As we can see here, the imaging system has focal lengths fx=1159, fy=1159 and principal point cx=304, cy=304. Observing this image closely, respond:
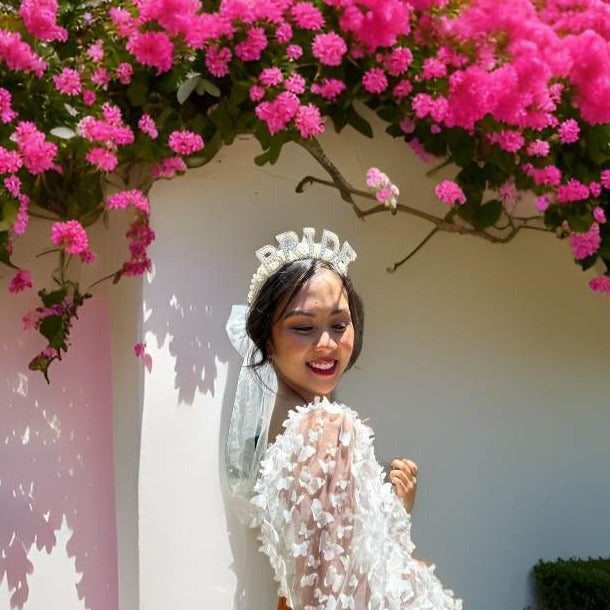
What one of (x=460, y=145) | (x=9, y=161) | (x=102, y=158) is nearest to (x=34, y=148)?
(x=9, y=161)

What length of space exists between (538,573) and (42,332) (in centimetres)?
200

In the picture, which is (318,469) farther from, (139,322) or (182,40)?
(182,40)

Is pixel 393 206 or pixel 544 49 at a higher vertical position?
pixel 544 49

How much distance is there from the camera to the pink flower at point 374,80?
3404 millimetres

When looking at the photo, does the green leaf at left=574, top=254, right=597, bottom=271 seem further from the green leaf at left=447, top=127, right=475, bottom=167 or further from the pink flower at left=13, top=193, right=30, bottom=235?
the pink flower at left=13, top=193, right=30, bottom=235

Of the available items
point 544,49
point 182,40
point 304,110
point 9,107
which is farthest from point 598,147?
point 9,107

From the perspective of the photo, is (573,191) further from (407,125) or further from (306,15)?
(306,15)

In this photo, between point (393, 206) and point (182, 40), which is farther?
point (393, 206)

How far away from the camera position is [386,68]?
345cm

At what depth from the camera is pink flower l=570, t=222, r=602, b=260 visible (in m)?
3.71

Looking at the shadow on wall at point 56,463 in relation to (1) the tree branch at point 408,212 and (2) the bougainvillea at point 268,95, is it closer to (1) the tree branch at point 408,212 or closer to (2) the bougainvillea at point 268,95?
(2) the bougainvillea at point 268,95

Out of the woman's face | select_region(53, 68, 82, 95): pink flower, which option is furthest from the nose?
select_region(53, 68, 82, 95): pink flower

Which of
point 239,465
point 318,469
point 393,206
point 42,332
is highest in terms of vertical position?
point 393,206

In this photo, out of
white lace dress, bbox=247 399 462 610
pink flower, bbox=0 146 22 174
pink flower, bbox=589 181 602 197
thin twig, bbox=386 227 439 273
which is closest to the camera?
white lace dress, bbox=247 399 462 610
